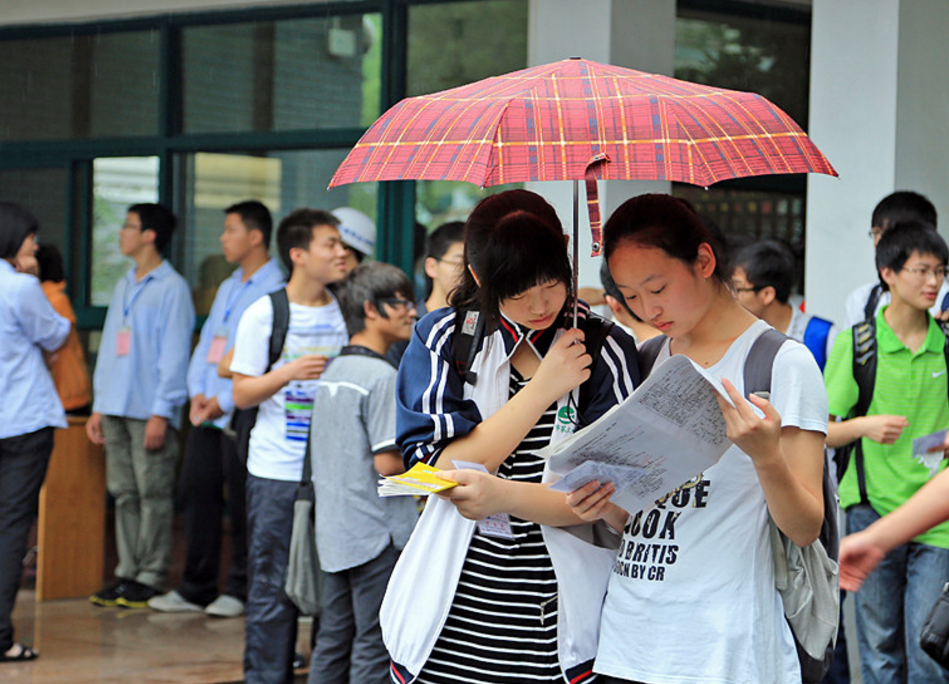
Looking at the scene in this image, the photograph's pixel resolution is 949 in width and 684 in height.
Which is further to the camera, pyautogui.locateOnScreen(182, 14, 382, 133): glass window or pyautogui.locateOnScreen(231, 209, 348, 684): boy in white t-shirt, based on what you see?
pyautogui.locateOnScreen(182, 14, 382, 133): glass window

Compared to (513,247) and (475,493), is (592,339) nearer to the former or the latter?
(513,247)

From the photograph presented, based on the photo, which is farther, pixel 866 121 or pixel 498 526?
pixel 866 121

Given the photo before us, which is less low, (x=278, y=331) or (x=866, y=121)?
(x=866, y=121)

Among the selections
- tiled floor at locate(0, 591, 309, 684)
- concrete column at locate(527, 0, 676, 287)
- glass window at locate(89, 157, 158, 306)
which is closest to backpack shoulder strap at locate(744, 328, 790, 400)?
concrete column at locate(527, 0, 676, 287)

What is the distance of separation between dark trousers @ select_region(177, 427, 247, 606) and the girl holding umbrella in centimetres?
474

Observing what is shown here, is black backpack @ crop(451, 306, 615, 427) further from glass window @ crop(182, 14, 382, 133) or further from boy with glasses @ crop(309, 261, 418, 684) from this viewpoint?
glass window @ crop(182, 14, 382, 133)

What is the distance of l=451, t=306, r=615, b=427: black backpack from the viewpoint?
273 centimetres

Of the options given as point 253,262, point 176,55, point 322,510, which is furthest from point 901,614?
point 176,55

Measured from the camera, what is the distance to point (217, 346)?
7.17 metres

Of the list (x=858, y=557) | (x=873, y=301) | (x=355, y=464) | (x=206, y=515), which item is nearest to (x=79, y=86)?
A: (x=206, y=515)

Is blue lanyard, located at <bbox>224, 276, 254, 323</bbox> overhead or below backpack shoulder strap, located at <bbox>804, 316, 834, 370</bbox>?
overhead

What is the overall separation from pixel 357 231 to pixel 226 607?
7.78ft

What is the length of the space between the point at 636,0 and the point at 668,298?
4.52 metres

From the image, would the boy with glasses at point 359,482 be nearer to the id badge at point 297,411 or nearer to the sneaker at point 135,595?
the id badge at point 297,411
